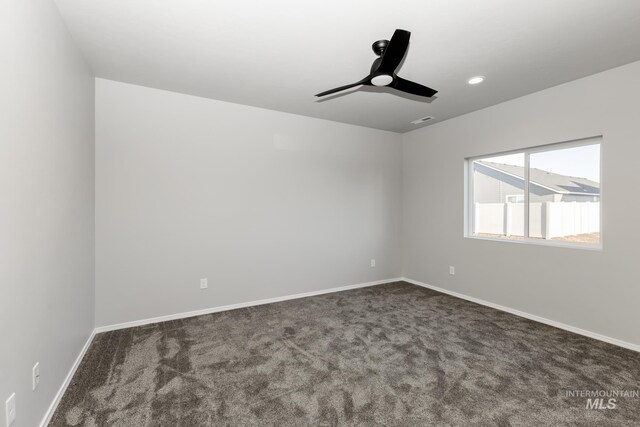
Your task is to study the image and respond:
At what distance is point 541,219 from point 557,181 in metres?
0.46

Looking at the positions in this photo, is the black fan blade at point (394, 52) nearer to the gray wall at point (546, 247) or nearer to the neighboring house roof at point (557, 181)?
the gray wall at point (546, 247)

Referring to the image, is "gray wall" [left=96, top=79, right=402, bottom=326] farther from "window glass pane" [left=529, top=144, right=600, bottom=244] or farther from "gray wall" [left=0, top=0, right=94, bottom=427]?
"window glass pane" [left=529, top=144, right=600, bottom=244]

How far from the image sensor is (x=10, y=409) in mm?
1320

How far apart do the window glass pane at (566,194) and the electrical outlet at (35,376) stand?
181 inches

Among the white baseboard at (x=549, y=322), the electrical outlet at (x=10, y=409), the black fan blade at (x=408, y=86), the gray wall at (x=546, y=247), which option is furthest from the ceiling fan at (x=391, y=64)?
the white baseboard at (x=549, y=322)

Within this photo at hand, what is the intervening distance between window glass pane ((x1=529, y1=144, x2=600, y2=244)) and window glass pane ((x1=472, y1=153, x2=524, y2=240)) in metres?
0.16

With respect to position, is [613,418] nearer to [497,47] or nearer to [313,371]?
[313,371]

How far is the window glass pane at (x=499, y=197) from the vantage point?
3668 millimetres

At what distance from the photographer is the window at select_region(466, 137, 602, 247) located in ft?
9.93

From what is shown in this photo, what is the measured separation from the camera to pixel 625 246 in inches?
105

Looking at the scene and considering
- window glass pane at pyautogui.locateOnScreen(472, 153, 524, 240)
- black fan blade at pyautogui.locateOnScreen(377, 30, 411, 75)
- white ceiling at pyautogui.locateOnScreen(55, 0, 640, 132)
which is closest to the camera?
black fan blade at pyautogui.locateOnScreen(377, 30, 411, 75)

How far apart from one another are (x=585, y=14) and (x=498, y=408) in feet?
8.88

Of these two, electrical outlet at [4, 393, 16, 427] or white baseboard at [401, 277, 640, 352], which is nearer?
electrical outlet at [4, 393, 16, 427]

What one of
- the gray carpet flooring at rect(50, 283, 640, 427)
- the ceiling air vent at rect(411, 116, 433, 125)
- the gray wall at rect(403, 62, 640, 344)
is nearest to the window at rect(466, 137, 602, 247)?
the gray wall at rect(403, 62, 640, 344)
